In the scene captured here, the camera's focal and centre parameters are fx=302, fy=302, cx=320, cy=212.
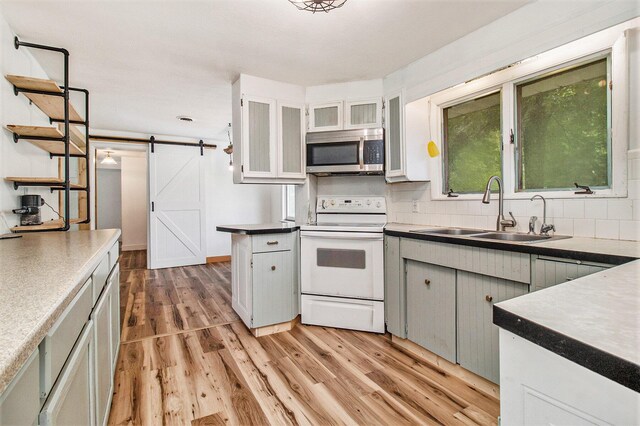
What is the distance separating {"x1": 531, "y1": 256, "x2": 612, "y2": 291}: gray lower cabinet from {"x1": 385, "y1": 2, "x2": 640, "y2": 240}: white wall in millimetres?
572

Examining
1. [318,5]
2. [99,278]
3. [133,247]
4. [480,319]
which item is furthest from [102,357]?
[133,247]

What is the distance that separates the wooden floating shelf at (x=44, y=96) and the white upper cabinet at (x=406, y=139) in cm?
254

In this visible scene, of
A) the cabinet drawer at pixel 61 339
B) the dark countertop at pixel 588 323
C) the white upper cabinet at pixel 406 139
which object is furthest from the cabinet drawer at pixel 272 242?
the dark countertop at pixel 588 323

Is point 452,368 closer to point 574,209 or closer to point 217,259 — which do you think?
point 574,209

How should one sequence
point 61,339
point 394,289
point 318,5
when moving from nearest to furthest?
point 61,339
point 318,5
point 394,289

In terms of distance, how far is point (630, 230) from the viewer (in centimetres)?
160

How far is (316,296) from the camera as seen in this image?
2748 mm

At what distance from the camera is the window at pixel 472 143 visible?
238cm

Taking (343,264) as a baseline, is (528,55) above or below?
above

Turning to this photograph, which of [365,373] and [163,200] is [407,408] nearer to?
[365,373]

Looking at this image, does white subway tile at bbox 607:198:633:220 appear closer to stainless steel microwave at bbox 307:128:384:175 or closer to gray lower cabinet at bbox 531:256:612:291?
gray lower cabinet at bbox 531:256:612:291

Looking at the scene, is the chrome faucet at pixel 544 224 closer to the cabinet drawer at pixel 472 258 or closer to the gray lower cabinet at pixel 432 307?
the cabinet drawer at pixel 472 258

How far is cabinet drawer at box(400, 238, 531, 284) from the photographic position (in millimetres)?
1561

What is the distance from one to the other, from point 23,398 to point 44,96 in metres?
2.37
